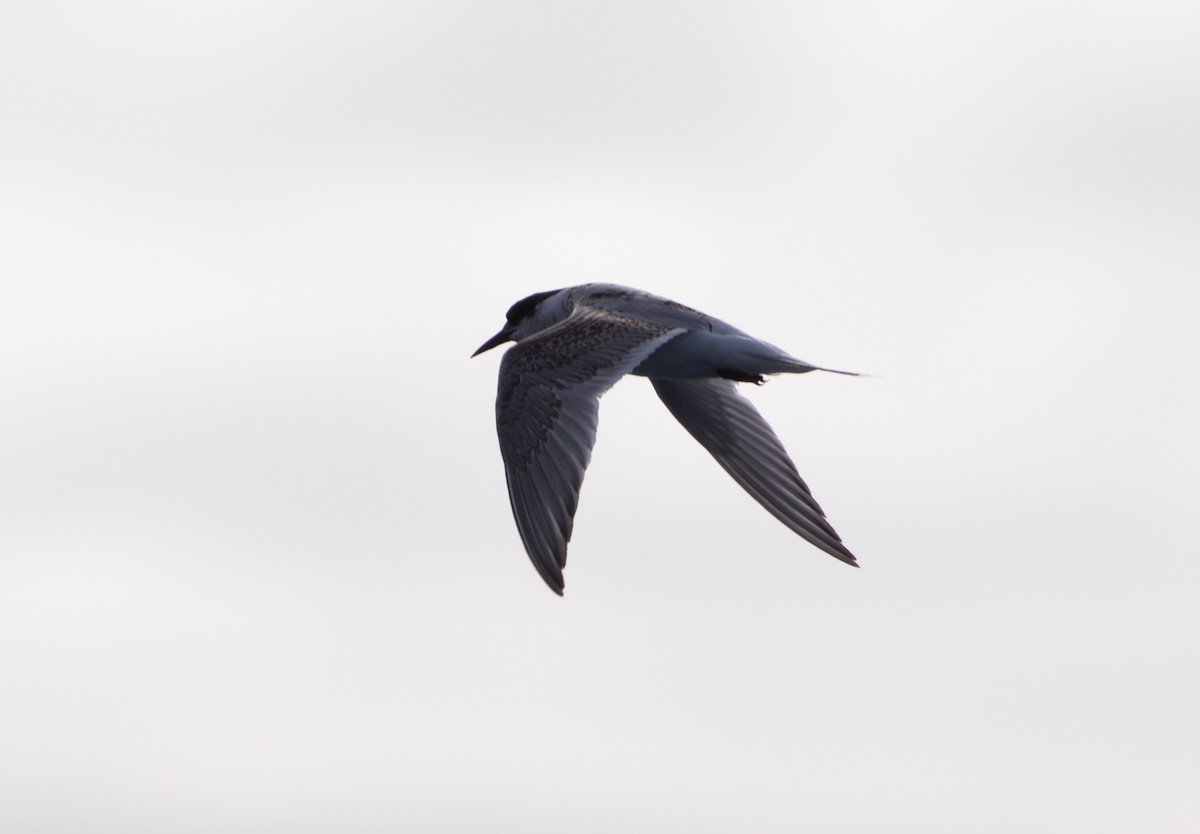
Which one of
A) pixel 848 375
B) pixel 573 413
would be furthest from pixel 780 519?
pixel 573 413

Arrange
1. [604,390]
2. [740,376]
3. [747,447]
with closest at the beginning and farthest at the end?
[604,390], [740,376], [747,447]

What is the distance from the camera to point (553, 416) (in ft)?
48.8

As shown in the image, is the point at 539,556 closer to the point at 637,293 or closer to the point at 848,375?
the point at 848,375

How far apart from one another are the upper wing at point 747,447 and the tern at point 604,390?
11mm

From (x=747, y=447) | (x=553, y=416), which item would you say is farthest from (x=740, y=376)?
(x=553, y=416)

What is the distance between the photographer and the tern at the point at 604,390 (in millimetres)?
14484

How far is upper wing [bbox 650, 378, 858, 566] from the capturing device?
57.6 feet

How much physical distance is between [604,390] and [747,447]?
4.05 metres

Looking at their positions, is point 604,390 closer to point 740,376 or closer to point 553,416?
point 553,416

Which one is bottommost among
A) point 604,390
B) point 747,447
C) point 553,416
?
point 553,416

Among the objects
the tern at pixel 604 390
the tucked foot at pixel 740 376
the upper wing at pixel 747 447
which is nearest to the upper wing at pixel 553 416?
the tern at pixel 604 390

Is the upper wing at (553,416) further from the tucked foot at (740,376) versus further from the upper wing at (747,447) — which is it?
the upper wing at (747,447)

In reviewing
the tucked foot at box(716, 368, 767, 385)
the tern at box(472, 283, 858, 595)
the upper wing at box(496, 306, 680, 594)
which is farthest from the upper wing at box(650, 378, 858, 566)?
the upper wing at box(496, 306, 680, 594)

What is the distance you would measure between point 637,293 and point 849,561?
3.62 meters
